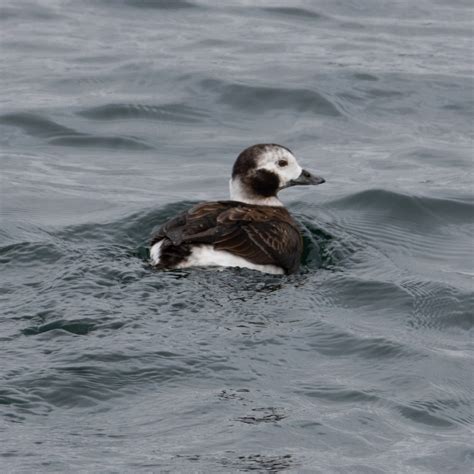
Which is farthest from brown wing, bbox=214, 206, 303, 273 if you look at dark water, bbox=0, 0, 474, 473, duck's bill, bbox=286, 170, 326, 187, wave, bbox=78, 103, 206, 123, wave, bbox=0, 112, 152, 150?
wave, bbox=78, 103, 206, 123

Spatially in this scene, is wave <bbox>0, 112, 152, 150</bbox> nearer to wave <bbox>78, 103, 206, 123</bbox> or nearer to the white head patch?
wave <bbox>78, 103, 206, 123</bbox>

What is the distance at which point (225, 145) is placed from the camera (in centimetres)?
1335

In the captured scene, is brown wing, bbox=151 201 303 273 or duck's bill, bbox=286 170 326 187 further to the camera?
duck's bill, bbox=286 170 326 187

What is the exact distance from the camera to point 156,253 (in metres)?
9.12

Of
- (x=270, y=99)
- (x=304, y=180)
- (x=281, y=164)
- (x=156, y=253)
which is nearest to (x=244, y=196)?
(x=281, y=164)

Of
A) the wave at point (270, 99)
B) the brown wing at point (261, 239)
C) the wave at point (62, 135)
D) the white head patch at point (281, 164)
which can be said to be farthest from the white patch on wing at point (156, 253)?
the wave at point (270, 99)

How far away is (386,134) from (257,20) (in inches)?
188

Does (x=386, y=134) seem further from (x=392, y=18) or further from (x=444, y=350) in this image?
(x=444, y=350)

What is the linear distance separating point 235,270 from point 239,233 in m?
0.27

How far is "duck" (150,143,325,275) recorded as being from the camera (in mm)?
8945

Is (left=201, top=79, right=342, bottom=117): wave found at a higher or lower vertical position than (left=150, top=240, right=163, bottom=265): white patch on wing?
higher

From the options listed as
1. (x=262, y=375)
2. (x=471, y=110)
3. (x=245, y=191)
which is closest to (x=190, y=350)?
(x=262, y=375)

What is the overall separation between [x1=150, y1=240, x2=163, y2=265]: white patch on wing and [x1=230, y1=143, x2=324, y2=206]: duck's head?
1.00m

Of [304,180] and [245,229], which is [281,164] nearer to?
[304,180]
